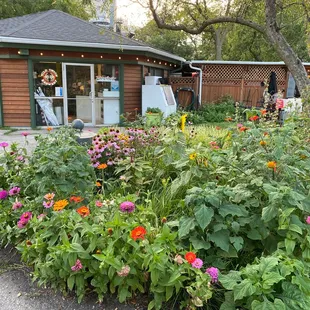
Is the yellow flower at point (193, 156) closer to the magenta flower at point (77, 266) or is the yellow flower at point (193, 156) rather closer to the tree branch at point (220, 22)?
the magenta flower at point (77, 266)

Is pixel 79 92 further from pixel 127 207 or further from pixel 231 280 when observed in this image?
pixel 231 280

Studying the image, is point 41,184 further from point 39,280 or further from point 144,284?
point 144,284

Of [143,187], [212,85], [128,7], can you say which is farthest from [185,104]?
[143,187]

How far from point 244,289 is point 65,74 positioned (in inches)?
335

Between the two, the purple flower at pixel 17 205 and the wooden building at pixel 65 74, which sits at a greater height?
the wooden building at pixel 65 74

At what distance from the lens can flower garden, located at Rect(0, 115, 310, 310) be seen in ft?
4.87

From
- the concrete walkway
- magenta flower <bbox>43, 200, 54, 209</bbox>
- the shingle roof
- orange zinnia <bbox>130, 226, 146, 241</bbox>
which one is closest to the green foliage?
magenta flower <bbox>43, 200, 54, 209</bbox>

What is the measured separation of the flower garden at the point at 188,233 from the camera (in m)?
1.48

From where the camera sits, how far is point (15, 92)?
333 inches

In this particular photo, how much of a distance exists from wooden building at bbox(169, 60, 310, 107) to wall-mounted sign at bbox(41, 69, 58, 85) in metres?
5.14

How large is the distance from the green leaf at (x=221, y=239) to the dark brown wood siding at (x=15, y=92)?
26.4 ft

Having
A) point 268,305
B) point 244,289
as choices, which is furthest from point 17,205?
point 268,305

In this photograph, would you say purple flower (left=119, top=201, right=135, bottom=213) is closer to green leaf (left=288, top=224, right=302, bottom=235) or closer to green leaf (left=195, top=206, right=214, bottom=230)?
green leaf (left=195, top=206, right=214, bottom=230)

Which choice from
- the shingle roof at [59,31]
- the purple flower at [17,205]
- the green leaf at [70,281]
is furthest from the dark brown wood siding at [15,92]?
the green leaf at [70,281]
